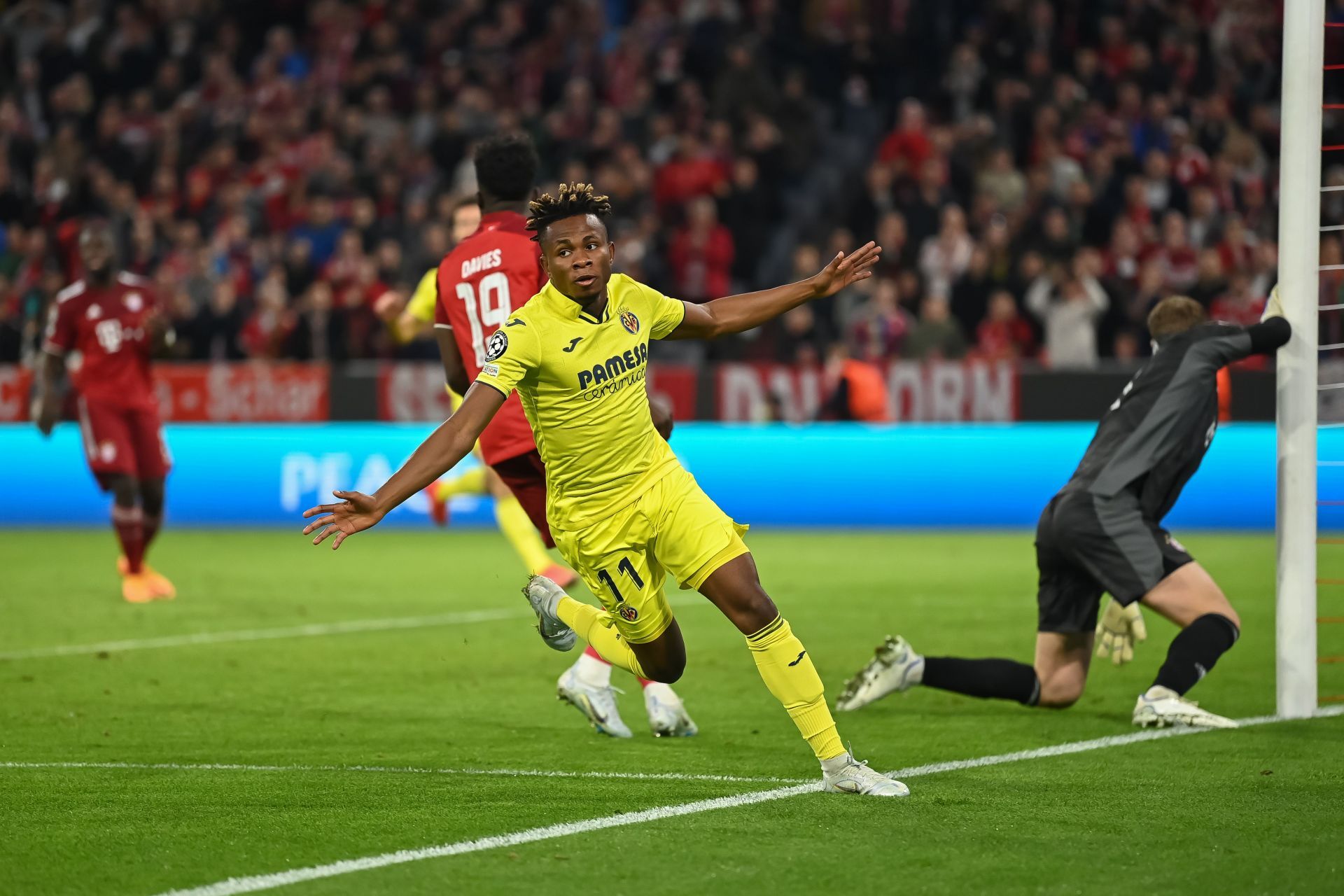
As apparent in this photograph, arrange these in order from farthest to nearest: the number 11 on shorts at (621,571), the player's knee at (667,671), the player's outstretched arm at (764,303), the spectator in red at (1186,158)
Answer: the spectator in red at (1186,158) → the player's knee at (667,671) → the player's outstretched arm at (764,303) → the number 11 on shorts at (621,571)

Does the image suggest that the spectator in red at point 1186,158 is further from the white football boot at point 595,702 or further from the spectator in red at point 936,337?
the white football boot at point 595,702

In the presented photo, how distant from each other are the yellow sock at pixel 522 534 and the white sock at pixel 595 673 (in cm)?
301

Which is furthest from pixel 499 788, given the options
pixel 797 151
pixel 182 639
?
pixel 797 151

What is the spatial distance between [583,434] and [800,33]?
17388 mm

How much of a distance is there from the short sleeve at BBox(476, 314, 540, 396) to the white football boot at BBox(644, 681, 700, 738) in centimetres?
190

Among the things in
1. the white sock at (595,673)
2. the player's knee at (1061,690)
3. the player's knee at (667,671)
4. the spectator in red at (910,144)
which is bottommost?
the player's knee at (1061,690)

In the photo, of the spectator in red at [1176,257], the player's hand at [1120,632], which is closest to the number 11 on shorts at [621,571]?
the player's hand at [1120,632]

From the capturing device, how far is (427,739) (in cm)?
705

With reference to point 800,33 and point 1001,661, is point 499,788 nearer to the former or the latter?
point 1001,661

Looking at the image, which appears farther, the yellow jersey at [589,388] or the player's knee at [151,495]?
the player's knee at [151,495]

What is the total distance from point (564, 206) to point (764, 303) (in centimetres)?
79

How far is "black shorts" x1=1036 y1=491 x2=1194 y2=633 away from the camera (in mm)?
7117

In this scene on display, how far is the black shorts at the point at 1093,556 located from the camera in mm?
7117

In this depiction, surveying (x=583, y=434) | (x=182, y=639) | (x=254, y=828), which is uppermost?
(x=583, y=434)
